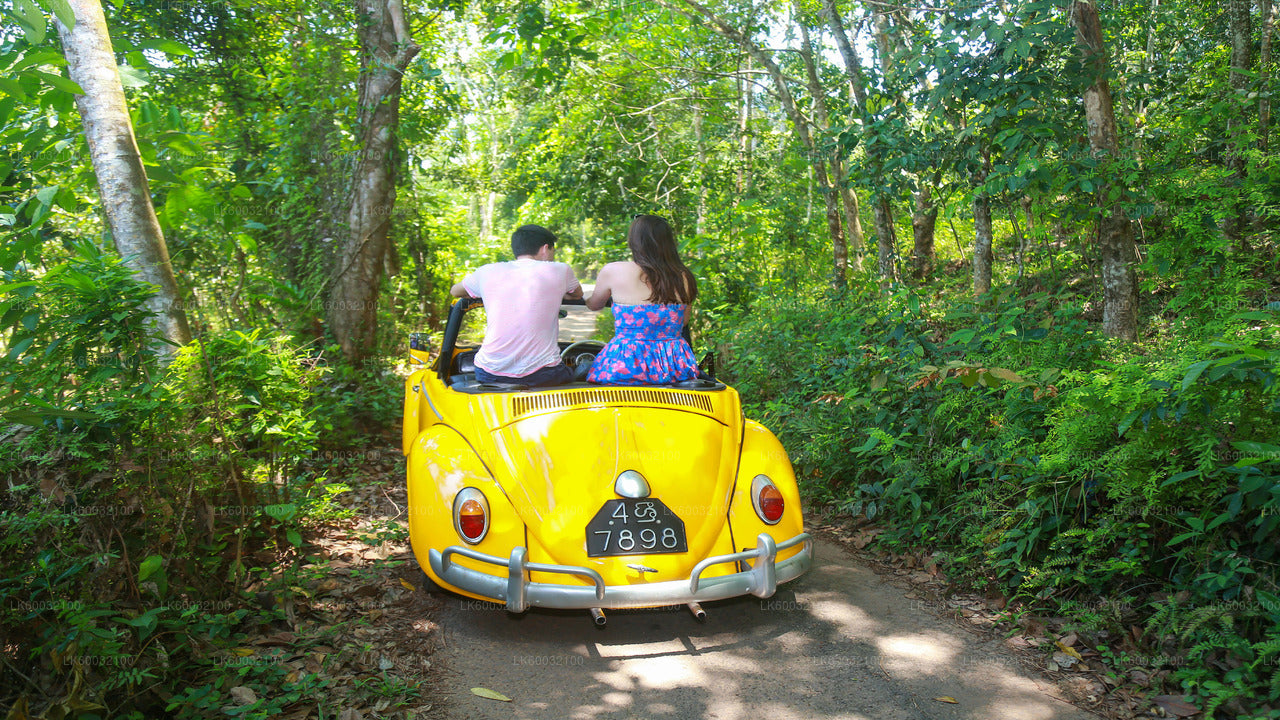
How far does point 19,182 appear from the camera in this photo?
4.75 m

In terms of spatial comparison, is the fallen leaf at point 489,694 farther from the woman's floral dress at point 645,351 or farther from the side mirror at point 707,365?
the side mirror at point 707,365

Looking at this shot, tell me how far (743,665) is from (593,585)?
780mm

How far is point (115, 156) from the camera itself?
4.37m

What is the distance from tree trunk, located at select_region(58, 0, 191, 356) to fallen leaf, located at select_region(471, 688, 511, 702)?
2.79m

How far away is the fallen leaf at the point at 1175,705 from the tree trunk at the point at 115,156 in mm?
5147

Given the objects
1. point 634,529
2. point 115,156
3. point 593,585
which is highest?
point 115,156

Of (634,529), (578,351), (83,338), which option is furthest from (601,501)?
(83,338)

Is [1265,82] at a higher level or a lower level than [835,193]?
higher

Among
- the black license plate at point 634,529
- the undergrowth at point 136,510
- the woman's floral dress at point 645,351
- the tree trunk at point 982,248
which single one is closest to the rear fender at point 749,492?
the black license plate at point 634,529

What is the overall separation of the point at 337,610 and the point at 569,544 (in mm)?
1378

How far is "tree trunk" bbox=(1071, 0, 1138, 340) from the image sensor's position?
568cm

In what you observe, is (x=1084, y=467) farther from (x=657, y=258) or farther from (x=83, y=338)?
(x=83, y=338)

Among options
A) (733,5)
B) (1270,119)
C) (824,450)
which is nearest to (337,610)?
(824,450)

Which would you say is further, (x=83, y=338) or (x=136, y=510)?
(x=83, y=338)
